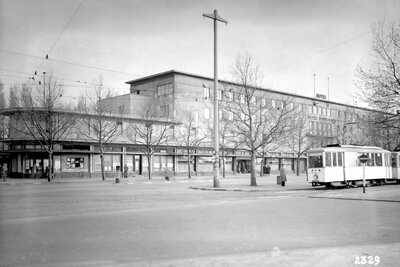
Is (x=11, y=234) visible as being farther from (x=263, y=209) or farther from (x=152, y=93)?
(x=152, y=93)

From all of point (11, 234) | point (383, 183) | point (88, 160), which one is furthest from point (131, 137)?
point (11, 234)

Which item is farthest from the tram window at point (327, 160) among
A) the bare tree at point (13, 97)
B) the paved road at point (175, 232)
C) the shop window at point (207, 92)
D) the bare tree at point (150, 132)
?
the shop window at point (207, 92)

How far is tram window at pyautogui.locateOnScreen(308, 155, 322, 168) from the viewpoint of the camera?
2886 cm

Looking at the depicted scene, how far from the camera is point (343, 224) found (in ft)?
36.6

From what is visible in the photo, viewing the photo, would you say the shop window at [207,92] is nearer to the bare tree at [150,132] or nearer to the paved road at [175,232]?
the bare tree at [150,132]

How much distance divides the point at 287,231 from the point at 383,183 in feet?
94.7

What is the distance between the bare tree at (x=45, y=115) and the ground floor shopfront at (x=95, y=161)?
285cm

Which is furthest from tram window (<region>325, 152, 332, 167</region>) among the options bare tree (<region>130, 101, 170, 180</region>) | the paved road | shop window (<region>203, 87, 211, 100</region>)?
shop window (<region>203, 87, 211, 100</region>)

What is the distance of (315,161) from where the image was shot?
29141 millimetres

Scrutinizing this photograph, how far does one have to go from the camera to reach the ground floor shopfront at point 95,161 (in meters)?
46.7

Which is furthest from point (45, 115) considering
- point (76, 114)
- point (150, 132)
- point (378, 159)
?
point (378, 159)

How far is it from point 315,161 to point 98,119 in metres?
26.5

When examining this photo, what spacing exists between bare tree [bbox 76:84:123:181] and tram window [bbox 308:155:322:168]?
80.8ft

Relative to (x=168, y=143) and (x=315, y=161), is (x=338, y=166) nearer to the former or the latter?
(x=315, y=161)
